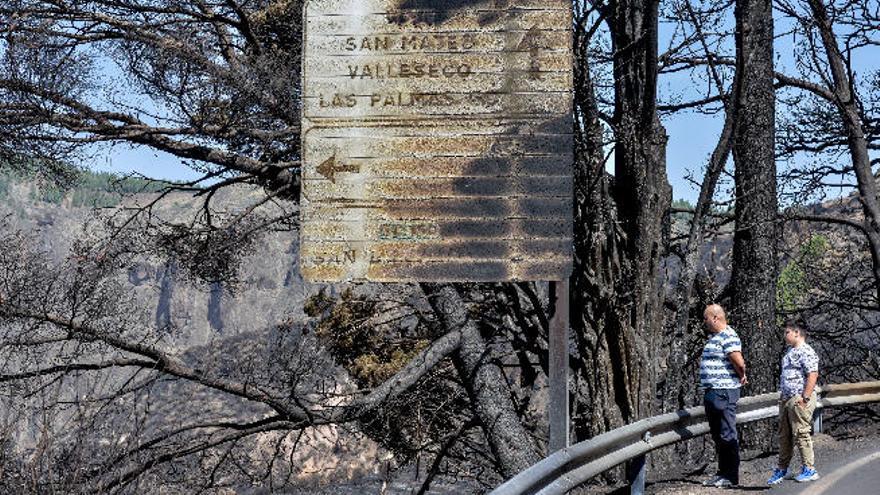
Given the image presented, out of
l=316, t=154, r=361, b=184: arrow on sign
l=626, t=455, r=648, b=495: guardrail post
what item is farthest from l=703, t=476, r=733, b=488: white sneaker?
l=316, t=154, r=361, b=184: arrow on sign

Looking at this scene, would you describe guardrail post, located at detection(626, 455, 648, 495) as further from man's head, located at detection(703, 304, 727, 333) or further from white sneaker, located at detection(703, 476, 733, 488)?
man's head, located at detection(703, 304, 727, 333)

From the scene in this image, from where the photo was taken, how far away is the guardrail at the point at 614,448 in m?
6.57

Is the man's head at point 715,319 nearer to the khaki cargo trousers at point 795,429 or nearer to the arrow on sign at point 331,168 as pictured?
the khaki cargo trousers at point 795,429

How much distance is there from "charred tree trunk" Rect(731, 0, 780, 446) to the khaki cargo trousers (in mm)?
4191

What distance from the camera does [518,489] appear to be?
239 inches

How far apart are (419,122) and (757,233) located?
892 cm

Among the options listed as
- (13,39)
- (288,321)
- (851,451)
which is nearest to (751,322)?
(851,451)

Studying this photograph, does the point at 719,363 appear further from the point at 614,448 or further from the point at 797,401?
the point at 614,448

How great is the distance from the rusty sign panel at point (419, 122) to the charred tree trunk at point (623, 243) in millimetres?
4524

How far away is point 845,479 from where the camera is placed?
11.4 metres

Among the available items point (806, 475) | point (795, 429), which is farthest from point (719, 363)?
point (806, 475)

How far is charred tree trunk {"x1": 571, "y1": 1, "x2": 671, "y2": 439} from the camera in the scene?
12.6 m

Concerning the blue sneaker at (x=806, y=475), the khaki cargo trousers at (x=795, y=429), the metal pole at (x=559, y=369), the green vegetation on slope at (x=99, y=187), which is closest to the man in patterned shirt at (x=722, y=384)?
the khaki cargo trousers at (x=795, y=429)

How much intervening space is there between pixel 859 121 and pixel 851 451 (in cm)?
951
